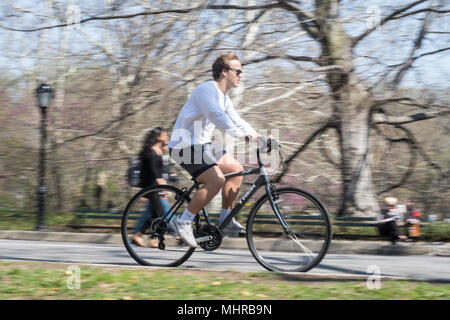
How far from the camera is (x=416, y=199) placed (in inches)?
411

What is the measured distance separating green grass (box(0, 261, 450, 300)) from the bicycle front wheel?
271mm

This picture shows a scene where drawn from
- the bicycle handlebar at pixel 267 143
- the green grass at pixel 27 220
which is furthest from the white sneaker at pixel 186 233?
the green grass at pixel 27 220

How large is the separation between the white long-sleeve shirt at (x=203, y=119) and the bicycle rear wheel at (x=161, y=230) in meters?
0.60

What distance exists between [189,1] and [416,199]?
5219 mm

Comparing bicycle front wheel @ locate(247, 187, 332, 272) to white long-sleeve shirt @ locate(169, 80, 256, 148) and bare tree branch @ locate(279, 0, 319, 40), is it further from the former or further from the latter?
bare tree branch @ locate(279, 0, 319, 40)

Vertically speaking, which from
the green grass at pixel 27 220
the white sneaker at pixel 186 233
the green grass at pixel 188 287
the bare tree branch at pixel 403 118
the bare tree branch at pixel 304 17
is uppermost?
the bare tree branch at pixel 304 17

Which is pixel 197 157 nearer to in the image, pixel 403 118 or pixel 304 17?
pixel 304 17

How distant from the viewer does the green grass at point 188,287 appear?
4215 millimetres

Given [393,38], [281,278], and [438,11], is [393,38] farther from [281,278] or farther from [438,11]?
[281,278]

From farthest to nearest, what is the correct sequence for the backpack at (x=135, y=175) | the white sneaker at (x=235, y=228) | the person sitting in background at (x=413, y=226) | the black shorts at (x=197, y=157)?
the person sitting in background at (x=413, y=226) < the backpack at (x=135, y=175) < the white sneaker at (x=235, y=228) < the black shorts at (x=197, y=157)

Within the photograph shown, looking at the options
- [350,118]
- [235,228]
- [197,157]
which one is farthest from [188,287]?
[350,118]

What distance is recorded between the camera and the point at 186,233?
17.6ft

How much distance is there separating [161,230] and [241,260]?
1.57 m

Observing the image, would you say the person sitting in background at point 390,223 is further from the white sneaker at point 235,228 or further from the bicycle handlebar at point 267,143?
the bicycle handlebar at point 267,143
